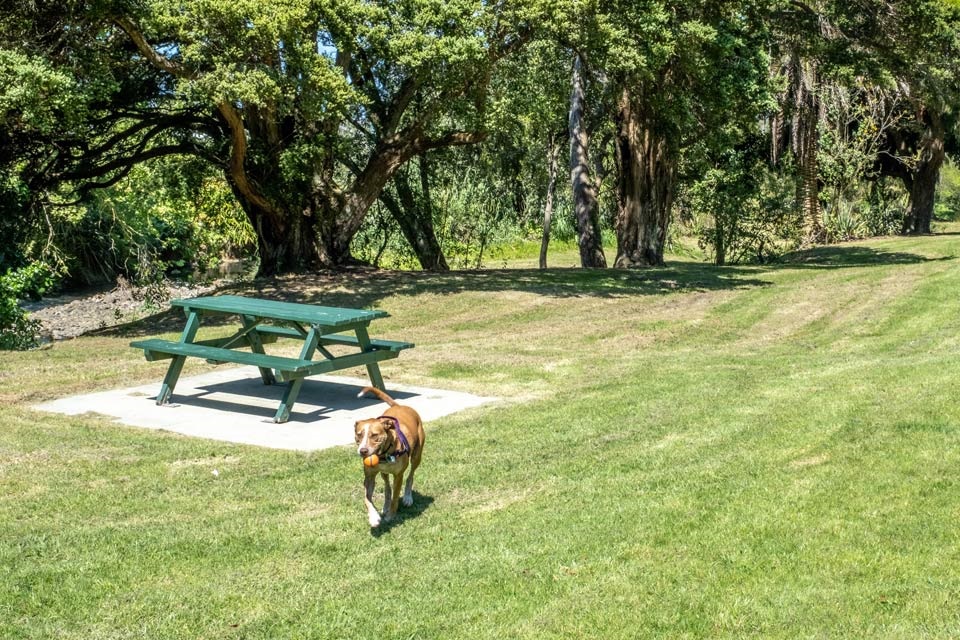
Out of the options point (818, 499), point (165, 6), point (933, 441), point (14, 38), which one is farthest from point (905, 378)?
point (14, 38)

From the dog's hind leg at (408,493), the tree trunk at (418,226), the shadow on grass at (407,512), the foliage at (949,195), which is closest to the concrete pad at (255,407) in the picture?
the shadow on grass at (407,512)

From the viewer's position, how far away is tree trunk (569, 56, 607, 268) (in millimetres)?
27578

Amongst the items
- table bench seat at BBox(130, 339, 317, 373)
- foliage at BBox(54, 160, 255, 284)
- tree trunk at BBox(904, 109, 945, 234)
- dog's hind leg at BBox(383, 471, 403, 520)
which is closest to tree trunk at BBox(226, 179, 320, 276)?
foliage at BBox(54, 160, 255, 284)

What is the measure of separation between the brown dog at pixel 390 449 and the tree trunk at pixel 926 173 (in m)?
31.9

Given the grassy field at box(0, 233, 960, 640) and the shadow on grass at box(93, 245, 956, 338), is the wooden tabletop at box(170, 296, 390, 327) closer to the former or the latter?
the grassy field at box(0, 233, 960, 640)

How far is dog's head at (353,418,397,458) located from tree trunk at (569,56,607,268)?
21.7 meters

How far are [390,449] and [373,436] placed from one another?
0.22m

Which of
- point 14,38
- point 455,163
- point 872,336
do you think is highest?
point 14,38

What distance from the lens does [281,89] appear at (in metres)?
18.4

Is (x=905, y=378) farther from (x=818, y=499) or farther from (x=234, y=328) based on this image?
(x=234, y=328)

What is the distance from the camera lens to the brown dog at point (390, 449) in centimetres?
626

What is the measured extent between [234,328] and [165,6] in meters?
5.17

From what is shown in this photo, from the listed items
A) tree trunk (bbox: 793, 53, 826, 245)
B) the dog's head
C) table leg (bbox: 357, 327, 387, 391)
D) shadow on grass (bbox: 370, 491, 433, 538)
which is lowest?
shadow on grass (bbox: 370, 491, 433, 538)

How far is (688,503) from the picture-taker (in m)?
6.96
